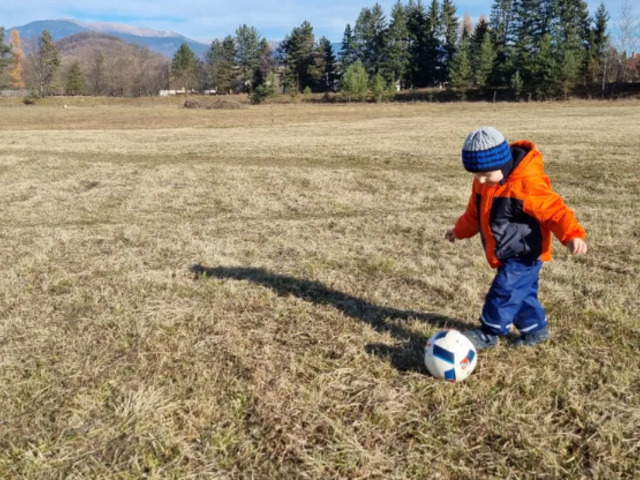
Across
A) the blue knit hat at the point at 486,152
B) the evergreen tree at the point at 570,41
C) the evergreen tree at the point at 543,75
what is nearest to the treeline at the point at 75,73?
the evergreen tree at the point at 543,75

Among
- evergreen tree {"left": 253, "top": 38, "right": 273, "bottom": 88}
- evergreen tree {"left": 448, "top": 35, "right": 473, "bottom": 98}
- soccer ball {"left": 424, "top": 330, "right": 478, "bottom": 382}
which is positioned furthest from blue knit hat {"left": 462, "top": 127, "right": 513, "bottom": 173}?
evergreen tree {"left": 253, "top": 38, "right": 273, "bottom": 88}

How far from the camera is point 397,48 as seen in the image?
71312 mm

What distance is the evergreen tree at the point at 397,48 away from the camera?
7144cm

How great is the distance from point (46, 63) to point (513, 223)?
9196 centimetres

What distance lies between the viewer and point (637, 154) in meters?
13.7

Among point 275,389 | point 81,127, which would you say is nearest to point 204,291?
point 275,389

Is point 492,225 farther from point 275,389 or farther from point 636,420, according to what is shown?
point 275,389

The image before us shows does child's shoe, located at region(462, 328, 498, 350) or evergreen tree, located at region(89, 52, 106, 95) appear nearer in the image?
child's shoe, located at region(462, 328, 498, 350)

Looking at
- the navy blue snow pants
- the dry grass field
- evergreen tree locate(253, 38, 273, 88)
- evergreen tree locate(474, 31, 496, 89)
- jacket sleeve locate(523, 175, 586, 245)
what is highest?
evergreen tree locate(253, 38, 273, 88)

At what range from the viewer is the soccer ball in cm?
330

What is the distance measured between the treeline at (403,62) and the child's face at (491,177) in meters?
56.2

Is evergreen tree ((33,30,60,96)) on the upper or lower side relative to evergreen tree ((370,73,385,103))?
upper

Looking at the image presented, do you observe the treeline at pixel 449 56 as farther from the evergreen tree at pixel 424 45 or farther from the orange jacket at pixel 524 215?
the orange jacket at pixel 524 215

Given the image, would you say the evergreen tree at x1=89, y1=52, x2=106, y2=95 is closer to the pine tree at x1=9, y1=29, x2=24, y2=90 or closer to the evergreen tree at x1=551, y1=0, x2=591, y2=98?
the pine tree at x1=9, y1=29, x2=24, y2=90
